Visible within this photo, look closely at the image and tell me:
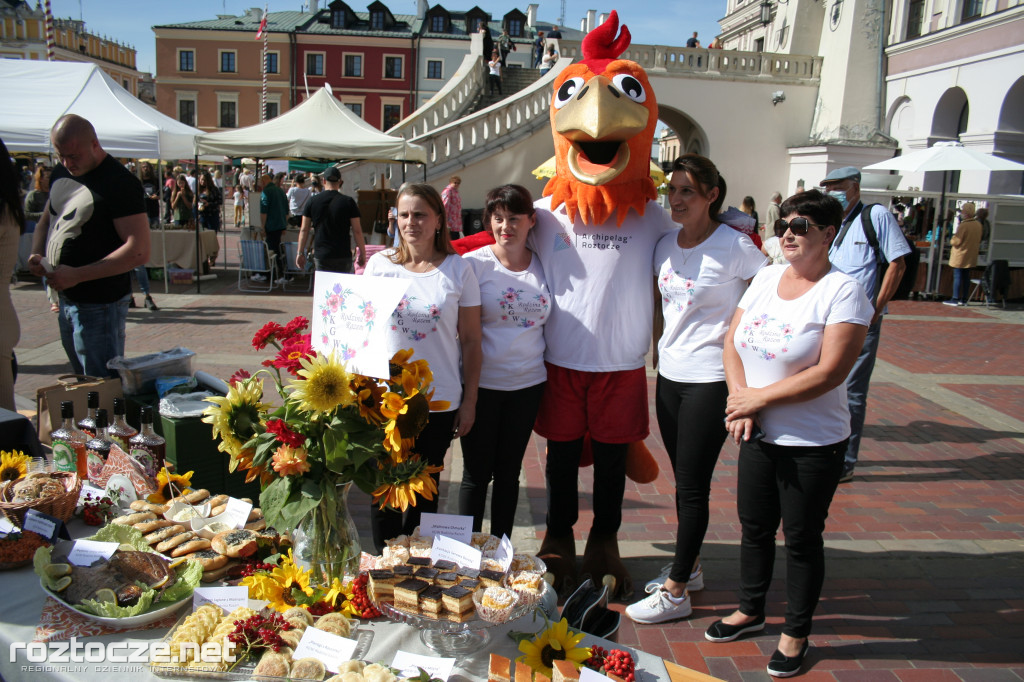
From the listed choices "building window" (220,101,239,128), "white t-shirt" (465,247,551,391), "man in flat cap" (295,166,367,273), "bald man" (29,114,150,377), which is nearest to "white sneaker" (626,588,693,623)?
"white t-shirt" (465,247,551,391)

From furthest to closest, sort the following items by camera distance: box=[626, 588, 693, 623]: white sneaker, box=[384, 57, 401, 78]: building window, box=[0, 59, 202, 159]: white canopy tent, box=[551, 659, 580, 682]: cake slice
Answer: box=[384, 57, 401, 78]: building window, box=[0, 59, 202, 159]: white canopy tent, box=[626, 588, 693, 623]: white sneaker, box=[551, 659, 580, 682]: cake slice

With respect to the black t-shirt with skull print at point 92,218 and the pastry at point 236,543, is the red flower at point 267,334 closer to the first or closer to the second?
the pastry at point 236,543

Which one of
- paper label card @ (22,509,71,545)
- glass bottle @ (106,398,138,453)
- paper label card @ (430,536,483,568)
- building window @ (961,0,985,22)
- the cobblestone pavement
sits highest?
building window @ (961,0,985,22)

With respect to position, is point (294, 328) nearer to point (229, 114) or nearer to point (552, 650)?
point (552, 650)

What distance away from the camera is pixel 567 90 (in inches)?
129

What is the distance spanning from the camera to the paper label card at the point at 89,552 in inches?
84.0

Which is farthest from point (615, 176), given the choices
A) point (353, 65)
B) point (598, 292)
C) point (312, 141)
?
point (353, 65)

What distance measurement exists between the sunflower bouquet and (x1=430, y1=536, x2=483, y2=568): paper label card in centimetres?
17

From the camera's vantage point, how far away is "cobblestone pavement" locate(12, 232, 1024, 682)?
2.98m

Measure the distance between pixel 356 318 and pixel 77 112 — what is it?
10067mm

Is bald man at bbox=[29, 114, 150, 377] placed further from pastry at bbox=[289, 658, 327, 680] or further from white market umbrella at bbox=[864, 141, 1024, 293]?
white market umbrella at bbox=[864, 141, 1024, 293]

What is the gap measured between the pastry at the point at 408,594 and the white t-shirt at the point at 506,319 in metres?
1.21

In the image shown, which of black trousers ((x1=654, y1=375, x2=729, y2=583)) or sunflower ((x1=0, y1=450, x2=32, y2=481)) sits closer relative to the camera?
sunflower ((x1=0, y1=450, x2=32, y2=481))

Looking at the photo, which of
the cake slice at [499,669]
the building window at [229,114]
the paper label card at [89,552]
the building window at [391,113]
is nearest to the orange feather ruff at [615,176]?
the cake slice at [499,669]
